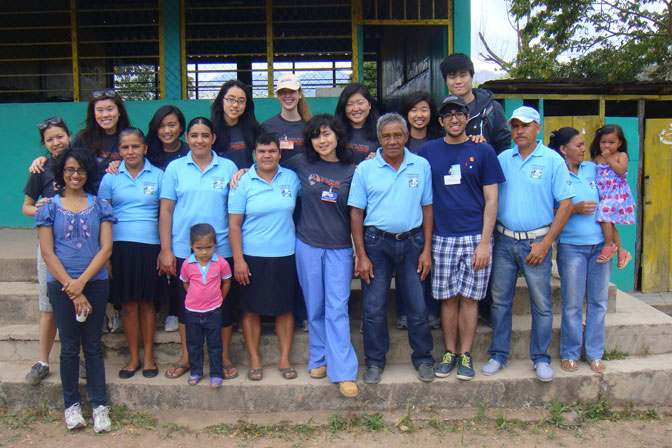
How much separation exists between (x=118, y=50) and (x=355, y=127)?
24.5ft

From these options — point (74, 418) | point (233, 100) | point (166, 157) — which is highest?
point (233, 100)

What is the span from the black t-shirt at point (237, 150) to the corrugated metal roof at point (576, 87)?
343 centimetres

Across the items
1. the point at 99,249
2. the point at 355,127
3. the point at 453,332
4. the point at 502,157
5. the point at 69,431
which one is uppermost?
the point at 355,127

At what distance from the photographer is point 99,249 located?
3105mm

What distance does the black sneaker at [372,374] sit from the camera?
3346mm

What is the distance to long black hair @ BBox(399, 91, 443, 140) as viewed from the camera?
356cm

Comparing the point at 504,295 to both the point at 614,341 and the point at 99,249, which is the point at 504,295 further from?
the point at 99,249

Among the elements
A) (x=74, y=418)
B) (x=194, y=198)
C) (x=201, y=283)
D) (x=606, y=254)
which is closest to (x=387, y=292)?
(x=201, y=283)

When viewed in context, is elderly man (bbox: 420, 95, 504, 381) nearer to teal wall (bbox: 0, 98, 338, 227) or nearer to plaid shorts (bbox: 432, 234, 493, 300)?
plaid shorts (bbox: 432, 234, 493, 300)

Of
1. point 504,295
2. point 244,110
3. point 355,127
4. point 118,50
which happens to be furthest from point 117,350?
point 118,50

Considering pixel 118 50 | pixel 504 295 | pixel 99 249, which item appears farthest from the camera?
pixel 118 50

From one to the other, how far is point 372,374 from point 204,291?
4.12 feet

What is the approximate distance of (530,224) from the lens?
10.8ft

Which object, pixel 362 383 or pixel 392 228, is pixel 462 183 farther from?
pixel 362 383
